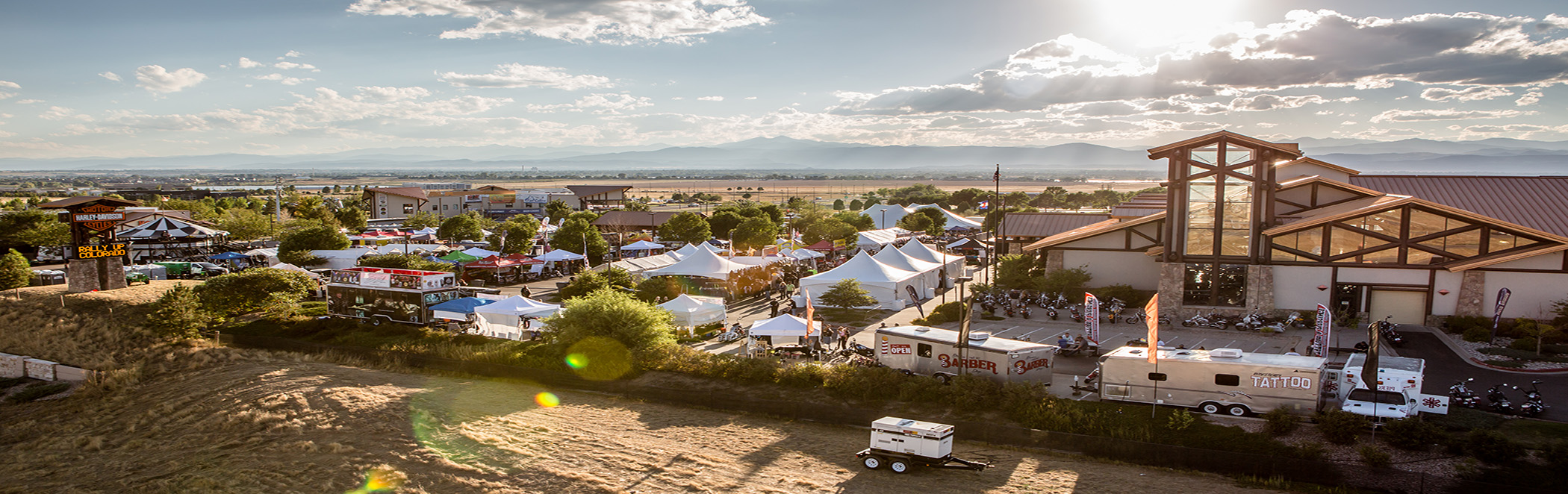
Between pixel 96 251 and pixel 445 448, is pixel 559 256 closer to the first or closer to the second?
pixel 96 251

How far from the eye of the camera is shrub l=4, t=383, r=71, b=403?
22391 mm

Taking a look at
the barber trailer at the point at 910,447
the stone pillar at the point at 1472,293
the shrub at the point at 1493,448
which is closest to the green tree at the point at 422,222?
the barber trailer at the point at 910,447

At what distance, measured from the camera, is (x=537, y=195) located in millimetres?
101812

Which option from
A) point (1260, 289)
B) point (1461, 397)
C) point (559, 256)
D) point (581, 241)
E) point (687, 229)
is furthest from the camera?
point (687, 229)

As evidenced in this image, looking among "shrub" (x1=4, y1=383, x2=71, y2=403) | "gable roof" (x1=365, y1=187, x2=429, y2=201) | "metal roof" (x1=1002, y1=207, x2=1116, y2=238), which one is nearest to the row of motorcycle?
"metal roof" (x1=1002, y1=207, x2=1116, y2=238)

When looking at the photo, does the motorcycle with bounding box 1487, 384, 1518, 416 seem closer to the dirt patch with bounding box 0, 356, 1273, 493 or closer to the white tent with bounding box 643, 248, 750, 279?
the dirt patch with bounding box 0, 356, 1273, 493

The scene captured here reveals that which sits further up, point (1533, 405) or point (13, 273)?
point (13, 273)

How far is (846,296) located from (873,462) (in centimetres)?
1358

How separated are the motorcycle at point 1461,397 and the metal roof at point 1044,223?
89.7 feet

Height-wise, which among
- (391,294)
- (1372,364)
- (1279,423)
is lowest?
(1279,423)

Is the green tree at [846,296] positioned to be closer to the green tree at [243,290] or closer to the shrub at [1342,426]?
the shrub at [1342,426]

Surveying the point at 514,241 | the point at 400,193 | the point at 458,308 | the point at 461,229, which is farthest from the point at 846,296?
the point at 400,193

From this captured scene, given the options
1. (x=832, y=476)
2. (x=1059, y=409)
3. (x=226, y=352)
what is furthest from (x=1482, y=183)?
(x=226, y=352)

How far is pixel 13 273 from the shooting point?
30391 mm
